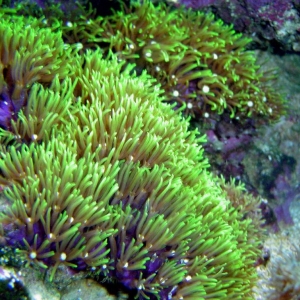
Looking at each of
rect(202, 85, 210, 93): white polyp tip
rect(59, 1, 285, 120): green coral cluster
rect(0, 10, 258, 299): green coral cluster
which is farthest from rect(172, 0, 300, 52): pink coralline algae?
rect(0, 10, 258, 299): green coral cluster

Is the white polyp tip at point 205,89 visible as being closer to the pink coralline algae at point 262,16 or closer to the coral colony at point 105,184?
the coral colony at point 105,184

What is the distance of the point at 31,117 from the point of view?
274 centimetres

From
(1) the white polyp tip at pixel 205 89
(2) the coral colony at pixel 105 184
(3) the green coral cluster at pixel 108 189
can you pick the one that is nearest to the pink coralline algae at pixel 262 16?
(1) the white polyp tip at pixel 205 89

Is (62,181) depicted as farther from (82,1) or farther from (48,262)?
(82,1)

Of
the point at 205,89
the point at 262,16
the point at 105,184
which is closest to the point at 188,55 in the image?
the point at 205,89

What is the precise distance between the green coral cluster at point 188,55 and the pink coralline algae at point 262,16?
10.1 inches

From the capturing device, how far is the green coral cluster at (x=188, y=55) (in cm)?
399

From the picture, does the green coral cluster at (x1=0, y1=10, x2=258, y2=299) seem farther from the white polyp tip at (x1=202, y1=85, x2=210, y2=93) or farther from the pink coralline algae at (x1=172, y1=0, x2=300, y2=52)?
the pink coralline algae at (x1=172, y1=0, x2=300, y2=52)

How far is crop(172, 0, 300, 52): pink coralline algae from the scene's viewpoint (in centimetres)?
456

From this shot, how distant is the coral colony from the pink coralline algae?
2.03m

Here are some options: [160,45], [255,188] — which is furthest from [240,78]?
[255,188]

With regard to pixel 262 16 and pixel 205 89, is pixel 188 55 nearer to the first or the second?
pixel 205 89

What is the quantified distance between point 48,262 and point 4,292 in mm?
321

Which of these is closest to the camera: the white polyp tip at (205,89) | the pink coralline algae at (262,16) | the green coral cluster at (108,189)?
the green coral cluster at (108,189)
